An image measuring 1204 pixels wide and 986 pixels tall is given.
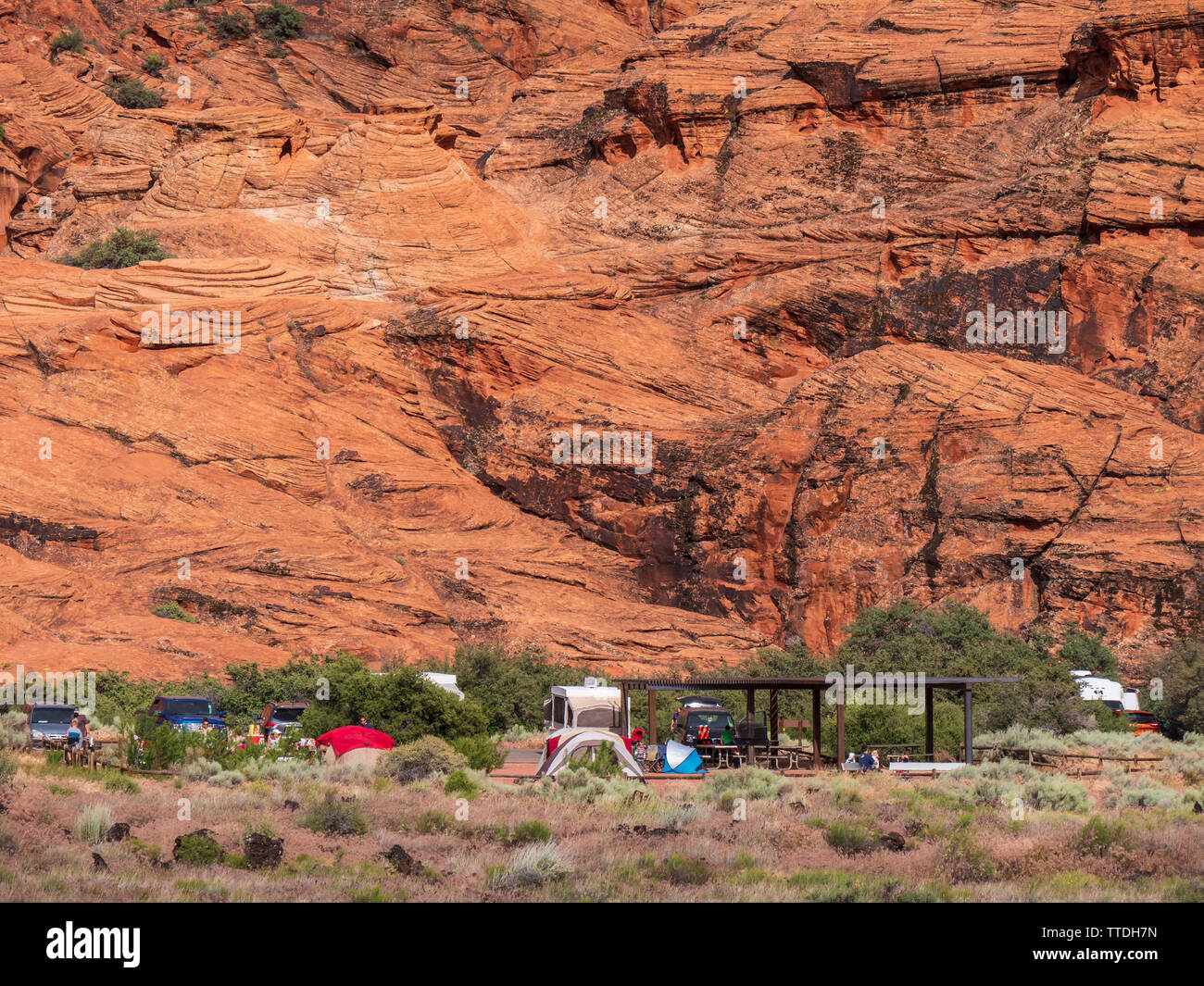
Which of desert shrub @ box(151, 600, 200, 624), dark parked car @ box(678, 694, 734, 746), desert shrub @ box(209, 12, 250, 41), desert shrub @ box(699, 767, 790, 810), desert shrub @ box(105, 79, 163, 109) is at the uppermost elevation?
desert shrub @ box(209, 12, 250, 41)

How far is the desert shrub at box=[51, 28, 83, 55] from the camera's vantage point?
91250 mm

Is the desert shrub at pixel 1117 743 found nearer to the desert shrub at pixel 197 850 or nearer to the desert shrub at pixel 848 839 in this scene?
the desert shrub at pixel 848 839

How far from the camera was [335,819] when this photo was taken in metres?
18.1

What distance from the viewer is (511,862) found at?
16.0m

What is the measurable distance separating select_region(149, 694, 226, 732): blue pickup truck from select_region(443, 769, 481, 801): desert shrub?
969 centimetres

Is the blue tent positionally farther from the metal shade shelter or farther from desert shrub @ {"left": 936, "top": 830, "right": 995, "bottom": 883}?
desert shrub @ {"left": 936, "top": 830, "right": 995, "bottom": 883}

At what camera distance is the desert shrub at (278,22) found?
99812 millimetres

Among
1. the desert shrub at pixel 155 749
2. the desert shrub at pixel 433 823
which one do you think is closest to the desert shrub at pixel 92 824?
the desert shrub at pixel 433 823

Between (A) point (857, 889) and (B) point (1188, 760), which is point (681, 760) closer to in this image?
(B) point (1188, 760)

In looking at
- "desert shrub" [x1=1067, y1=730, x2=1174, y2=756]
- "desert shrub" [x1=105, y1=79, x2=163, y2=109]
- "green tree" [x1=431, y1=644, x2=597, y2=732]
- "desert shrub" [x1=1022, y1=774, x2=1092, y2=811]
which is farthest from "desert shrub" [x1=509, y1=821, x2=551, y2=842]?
"desert shrub" [x1=105, y1=79, x2=163, y2=109]

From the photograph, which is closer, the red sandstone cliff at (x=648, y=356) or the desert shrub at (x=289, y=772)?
the desert shrub at (x=289, y=772)

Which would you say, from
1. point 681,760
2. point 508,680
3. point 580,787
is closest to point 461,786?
point 580,787

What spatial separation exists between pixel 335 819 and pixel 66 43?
3275 inches

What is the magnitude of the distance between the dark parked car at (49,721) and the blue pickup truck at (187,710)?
162cm
